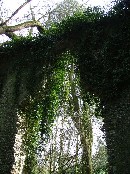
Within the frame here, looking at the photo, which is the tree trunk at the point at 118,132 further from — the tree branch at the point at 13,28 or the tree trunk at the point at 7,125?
the tree branch at the point at 13,28

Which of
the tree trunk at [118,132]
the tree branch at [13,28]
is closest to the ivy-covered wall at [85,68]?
the tree trunk at [118,132]

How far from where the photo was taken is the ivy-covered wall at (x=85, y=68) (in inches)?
356

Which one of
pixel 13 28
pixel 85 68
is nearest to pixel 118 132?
pixel 85 68

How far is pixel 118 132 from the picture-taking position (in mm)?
8859

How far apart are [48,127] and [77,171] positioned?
11.5ft

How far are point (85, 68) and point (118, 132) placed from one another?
2420mm

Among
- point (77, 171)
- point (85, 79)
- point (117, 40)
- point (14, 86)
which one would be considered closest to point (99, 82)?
point (85, 79)

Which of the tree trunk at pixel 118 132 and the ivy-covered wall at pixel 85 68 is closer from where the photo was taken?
the tree trunk at pixel 118 132

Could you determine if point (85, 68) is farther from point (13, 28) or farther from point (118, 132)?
point (13, 28)

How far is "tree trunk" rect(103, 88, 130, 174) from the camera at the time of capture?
27.9ft

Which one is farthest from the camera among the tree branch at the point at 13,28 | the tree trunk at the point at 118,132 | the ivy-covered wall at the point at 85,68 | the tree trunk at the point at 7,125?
the tree branch at the point at 13,28

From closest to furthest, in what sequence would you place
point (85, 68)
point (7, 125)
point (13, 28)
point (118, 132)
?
point (118, 132) → point (85, 68) → point (7, 125) → point (13, 28)

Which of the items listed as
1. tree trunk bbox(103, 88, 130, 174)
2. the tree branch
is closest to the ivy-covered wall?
tree trunk bbox(103, 88, 130, 174)

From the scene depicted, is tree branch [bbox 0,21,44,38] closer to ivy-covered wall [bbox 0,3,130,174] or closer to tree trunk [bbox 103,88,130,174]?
ivy-covered wall [bbox 0,3,130,174]
